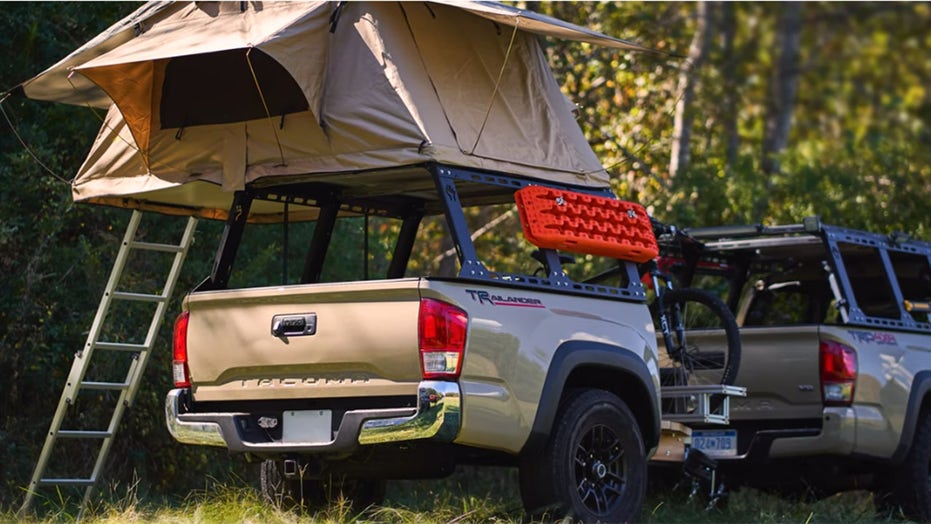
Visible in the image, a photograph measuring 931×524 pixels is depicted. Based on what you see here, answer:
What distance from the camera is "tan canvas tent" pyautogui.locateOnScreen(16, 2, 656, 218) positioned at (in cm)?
729

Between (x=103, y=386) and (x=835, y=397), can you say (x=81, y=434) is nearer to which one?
(x=103, y=386)

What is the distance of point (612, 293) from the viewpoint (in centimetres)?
784

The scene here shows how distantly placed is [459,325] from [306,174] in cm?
145

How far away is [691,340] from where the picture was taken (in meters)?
9.68

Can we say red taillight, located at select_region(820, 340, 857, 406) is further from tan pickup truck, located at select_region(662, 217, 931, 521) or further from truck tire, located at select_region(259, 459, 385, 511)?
truck tire, located at select_region(259, 459, 385, 511)

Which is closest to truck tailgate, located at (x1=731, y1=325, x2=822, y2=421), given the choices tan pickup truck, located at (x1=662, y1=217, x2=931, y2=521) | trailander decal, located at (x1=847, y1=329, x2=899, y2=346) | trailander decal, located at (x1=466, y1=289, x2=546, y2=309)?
tan pickup truck, located at (x1=662, y1=217, x2=931, y2=521)

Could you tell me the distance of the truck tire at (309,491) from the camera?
7992 mm

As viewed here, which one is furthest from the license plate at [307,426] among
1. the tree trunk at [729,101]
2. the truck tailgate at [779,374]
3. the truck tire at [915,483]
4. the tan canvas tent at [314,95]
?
the tree trunk at [729,101]

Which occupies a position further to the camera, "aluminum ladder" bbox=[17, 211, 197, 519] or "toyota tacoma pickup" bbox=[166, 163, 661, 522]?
"aluminum ladder" bbox=[17, 211, 197, 519]

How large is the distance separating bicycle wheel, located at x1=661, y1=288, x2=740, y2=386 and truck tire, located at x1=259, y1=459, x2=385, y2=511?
2171 mm

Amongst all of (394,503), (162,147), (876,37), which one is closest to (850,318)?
(394,503)

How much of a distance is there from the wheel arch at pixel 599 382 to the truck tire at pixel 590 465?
0.11m

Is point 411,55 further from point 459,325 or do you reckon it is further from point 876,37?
point 876,37

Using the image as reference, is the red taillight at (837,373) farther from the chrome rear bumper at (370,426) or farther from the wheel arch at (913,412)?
the chrome rear bumper at (370,426)
